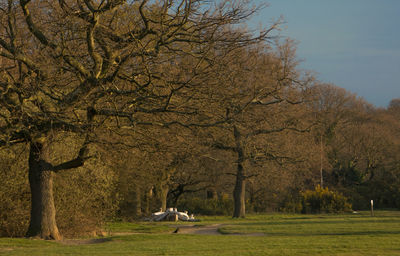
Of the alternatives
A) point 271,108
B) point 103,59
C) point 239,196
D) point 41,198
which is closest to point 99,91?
point 103,59

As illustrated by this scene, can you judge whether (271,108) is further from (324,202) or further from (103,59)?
(103,59)

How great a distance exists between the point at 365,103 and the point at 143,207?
146ft

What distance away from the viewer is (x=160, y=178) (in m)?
35.7

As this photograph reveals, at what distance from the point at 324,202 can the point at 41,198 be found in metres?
24.6

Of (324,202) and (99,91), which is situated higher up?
(99,91)

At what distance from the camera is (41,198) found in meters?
17.3

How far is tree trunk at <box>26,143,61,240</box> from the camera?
1720cm

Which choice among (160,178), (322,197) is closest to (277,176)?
(322,197)

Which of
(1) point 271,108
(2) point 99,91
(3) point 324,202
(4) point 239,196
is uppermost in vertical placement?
(1) point 271,108

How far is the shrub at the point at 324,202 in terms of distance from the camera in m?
37.7

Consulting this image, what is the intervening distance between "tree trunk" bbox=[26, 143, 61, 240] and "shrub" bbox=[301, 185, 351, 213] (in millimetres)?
24032

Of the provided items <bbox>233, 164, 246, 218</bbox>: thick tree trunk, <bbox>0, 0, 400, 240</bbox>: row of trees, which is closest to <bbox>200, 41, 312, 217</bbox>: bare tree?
<bbox>233, 164, 246, 218</bbox>: thick tree trunk

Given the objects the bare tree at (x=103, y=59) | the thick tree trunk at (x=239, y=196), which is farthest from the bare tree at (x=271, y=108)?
the bare tree at (x=103, y=59)

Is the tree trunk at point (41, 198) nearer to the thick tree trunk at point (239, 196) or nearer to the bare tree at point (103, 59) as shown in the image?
the bare tree at point (103, 59)
